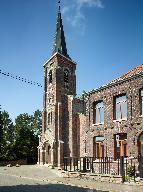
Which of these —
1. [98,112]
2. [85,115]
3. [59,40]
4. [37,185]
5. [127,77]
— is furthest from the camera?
[59,40]

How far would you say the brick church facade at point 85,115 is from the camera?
1905 cm

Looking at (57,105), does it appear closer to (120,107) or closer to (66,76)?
(66,76)

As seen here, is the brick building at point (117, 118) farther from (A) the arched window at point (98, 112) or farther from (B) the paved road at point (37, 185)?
(B) the paved road at point (37, 185)

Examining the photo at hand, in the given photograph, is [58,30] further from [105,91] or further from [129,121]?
[129,121]

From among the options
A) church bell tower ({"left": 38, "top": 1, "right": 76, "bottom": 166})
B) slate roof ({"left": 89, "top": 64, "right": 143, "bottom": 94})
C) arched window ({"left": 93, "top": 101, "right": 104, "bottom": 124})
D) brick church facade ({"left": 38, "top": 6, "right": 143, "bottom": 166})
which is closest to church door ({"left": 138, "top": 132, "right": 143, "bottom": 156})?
brick church facade ({"left": 38, "top": 6, "right": 143, "bottom": 166})

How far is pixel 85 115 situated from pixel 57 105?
4372mm

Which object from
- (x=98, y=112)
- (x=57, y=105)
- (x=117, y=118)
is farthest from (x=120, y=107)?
(x=57, y=105)

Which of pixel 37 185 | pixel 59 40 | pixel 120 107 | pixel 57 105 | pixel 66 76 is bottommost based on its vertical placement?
pixel 37 185

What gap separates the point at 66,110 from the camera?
36.5 meters

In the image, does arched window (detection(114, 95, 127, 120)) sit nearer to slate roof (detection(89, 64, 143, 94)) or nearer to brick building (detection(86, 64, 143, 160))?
brick building (detection(86, 64, 143, 160))

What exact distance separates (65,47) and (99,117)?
2251 cm

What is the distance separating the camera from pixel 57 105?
36.2m

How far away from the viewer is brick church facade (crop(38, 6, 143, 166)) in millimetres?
19047

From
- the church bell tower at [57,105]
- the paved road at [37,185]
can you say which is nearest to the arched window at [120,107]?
Result: the paved road at [37,185]
